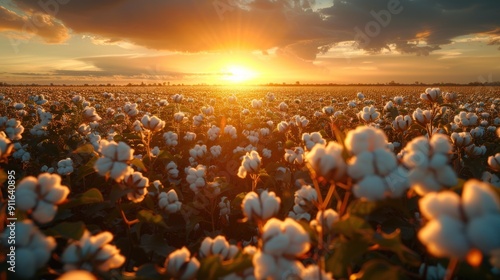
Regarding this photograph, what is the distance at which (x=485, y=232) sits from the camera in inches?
43.4

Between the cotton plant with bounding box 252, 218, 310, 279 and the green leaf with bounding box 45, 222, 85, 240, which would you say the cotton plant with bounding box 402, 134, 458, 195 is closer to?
the cotton plant with bounding box 252, 218, 310, 279

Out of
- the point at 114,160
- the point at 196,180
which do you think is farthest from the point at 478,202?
the point at 196,180

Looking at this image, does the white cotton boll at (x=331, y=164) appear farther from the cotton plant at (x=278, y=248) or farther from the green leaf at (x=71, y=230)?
the green leaf at (x=71, y=230)

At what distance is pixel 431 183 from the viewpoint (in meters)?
1.50

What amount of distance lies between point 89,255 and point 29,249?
0.28 m

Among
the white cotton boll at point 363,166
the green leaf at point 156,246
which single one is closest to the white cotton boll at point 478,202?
the white cotton boll at point 363,166

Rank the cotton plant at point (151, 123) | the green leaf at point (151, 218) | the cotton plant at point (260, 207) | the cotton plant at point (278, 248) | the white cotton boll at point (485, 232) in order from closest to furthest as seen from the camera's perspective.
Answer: the white cotton boll at point (485, 232)
the cotton plant at point (278, 248)
the cotton plant at point (260, 207)
the green leaf at point (151, 218)
the cotton plant at point (151, 123)

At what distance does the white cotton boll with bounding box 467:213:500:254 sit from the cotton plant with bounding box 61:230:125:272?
5.66ft

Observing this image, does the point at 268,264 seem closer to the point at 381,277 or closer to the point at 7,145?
the point at 381,277

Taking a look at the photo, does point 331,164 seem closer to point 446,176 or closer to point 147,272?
point 446,176

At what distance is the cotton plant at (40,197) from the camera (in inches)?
71.2

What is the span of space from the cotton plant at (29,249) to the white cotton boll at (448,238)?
169 centimetres

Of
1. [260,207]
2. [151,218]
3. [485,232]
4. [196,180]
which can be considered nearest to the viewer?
[485,232]

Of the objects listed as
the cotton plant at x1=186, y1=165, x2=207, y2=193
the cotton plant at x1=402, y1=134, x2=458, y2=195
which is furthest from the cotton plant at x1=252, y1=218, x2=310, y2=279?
the cotton plant at x1=186, y1=165, x2=207, y2=193
